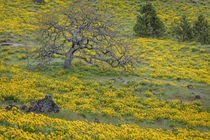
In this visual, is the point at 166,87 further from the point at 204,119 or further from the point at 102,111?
the point at 102,111

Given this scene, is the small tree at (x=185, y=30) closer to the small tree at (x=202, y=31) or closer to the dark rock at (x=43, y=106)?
the small tree at (x=202, y=31)

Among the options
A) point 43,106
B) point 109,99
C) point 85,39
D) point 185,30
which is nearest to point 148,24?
point 185,30

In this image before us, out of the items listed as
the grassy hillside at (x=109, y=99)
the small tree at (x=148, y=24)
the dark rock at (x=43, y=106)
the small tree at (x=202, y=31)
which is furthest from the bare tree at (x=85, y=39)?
the small tree at (x=202, y=31)

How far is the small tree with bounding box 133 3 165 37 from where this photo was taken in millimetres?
37562

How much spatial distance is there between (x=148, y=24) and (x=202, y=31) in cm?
968

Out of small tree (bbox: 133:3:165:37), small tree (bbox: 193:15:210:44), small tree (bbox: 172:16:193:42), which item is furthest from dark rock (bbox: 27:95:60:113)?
small tree (bbox: 172:16:193:42)

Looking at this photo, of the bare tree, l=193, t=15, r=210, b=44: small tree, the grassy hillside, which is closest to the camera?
the grassy hillside

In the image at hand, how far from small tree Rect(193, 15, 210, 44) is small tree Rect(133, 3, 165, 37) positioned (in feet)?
20.3

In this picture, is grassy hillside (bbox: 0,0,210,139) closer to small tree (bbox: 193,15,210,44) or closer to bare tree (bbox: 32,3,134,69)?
bare tree (bbox: 32,3,134,69)

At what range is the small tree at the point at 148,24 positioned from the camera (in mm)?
37562

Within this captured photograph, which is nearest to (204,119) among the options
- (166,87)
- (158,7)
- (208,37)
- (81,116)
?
(166,87)

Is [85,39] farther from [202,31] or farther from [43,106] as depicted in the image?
[202,31]

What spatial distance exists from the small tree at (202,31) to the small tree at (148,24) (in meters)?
6.20

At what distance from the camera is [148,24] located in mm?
37438
